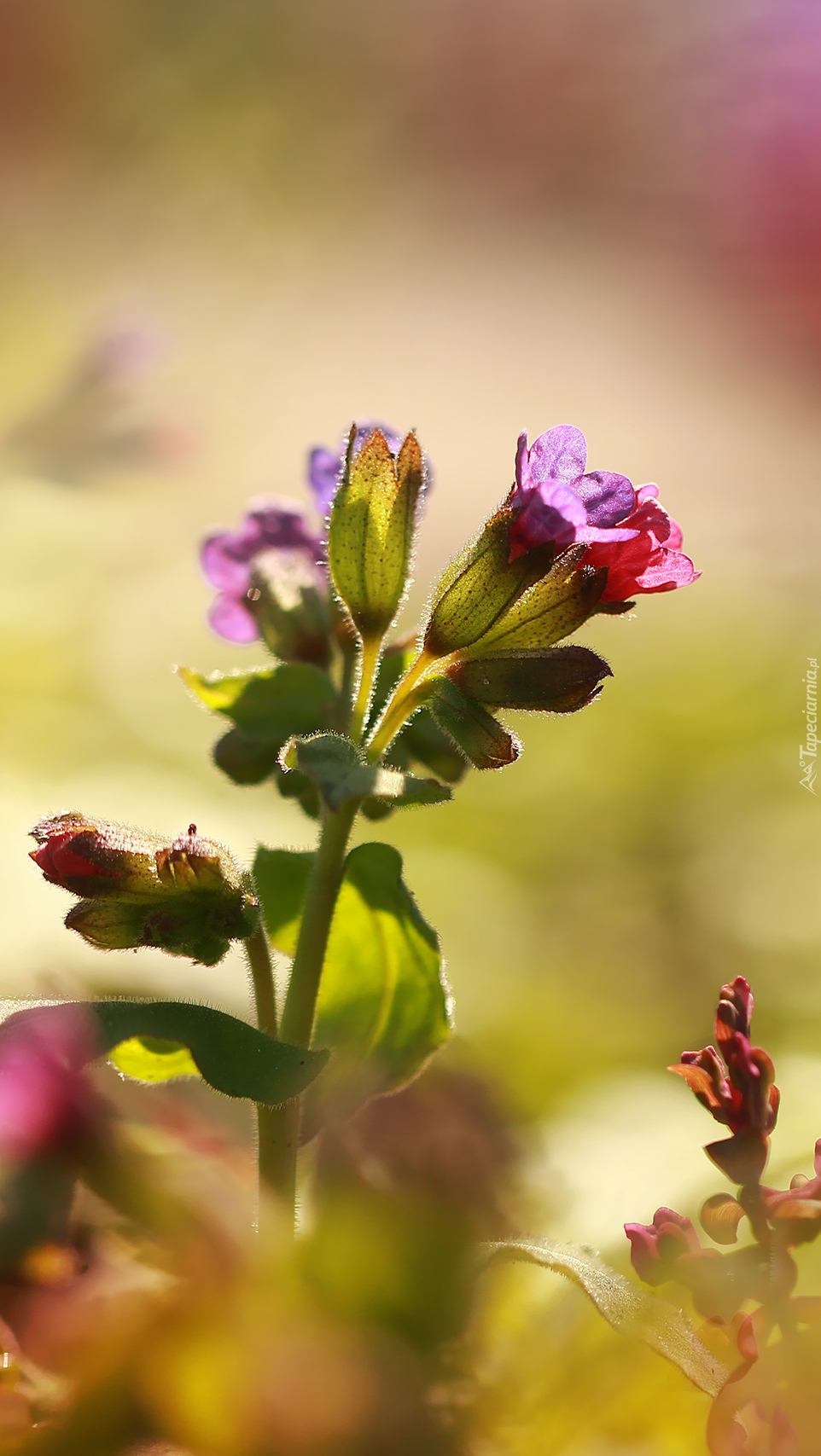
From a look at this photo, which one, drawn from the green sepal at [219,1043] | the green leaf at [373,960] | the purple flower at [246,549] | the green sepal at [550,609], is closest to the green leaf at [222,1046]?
the green sepal at [219,1043]

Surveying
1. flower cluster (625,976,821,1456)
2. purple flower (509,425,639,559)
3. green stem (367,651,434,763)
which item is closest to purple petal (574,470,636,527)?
purple flower (509,425,639,559)

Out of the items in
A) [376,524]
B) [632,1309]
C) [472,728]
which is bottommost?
[632,1309]

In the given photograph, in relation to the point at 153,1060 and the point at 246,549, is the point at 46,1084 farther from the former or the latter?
the point at 246,549

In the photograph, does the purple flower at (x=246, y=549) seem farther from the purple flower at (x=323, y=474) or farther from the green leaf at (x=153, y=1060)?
the green leaf at (x=153, y=1060)

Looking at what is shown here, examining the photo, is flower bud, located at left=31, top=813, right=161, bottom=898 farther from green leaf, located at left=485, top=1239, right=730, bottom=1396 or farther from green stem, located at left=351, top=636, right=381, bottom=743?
green leaf, located at left=485, top=1239, right=730, bottom=1396

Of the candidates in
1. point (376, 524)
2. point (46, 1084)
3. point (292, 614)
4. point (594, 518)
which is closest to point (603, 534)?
point (594, 518)

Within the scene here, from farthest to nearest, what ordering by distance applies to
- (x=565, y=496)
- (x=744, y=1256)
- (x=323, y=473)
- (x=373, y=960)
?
1. (x=323, y=473)
2. (x=373, y=960)
3. (x=565, y=496)
4. (x=744, y=1256)

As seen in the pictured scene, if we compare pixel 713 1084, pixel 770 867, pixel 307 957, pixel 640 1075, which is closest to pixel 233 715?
pixel 307 957

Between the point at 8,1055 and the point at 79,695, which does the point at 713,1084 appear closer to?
the point at 8,1055
